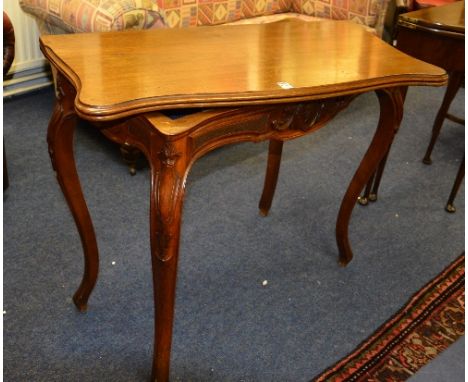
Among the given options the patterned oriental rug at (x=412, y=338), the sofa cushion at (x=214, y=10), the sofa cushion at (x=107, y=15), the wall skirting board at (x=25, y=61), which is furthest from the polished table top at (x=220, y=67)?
the wall skirting board at (x=25, y=61)

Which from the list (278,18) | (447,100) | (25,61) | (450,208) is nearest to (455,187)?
(450,208)

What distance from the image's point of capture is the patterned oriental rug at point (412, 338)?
147 cm

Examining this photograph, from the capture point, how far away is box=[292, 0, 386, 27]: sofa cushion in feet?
9.59

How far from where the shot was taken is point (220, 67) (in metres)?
1.24

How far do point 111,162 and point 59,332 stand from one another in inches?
38.1

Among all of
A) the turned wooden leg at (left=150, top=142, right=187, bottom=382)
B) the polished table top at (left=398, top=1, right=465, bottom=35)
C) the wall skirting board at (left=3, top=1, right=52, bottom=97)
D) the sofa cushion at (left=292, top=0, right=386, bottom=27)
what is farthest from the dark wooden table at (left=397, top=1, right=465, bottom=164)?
the wall skirting board at (left=3, top=1, right=52, bottom=97)

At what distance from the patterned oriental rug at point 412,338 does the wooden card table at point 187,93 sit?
19.7 inches

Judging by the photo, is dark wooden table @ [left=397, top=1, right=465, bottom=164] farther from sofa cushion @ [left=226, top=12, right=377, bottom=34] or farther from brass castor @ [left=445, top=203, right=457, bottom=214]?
sofa cushion @ [left=226, top=12, right=377, bottom=34]

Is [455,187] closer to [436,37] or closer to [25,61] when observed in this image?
[436,37]

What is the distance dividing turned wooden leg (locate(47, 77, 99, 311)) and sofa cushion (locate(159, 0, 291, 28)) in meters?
1.32

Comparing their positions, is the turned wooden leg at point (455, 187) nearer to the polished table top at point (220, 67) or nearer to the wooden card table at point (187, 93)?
the wooden card table at point (187, 93)

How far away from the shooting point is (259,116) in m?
1.19

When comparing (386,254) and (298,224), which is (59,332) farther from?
(386,254)

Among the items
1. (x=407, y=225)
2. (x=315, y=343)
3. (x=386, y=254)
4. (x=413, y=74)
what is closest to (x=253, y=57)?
(x=413, y=74)
